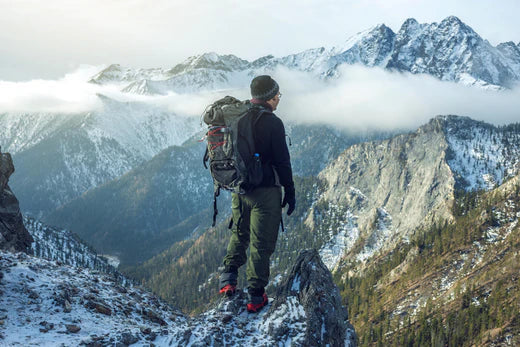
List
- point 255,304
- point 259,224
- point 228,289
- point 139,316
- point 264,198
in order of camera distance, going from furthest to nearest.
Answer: point 139,316
point 228,289
point 255,304
point 259,224
point 264,198

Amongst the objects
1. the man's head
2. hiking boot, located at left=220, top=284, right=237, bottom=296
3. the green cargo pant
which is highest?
the man's head

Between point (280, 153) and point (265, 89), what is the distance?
2.05m

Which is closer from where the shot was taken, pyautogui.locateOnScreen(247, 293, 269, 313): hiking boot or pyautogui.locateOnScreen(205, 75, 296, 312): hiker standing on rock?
pyautogui.locateOnScreen(205, 75, 296, 312): hiker standing on rock

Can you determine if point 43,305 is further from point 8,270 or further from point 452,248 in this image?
point 452,248

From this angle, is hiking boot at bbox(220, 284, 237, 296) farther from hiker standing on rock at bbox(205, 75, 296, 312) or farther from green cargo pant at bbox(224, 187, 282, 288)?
green cargo pant at bbox(224, 187, 282, 288)

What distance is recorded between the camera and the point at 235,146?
33.0 feet

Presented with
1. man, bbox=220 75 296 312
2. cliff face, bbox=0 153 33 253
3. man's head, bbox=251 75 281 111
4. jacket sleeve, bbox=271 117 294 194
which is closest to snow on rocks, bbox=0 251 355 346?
man, bbox=220 75 296 312

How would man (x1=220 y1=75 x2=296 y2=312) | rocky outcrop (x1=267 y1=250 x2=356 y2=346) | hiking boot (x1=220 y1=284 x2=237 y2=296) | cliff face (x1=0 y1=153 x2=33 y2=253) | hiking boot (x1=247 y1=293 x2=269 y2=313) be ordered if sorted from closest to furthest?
1. man (x1=220 y1=75 x2=296 y2=312)
2. rocky outcrop (x1=267 y1=250 x2=356 y2=346)
3. hiking boot (x1=247 y1=293 x2=269 y2=313)
4. hiking boot (x1=220 y1=284 x2=237 y2=296)
5. cliff face (x1=0 y1=153 x2=33 y2=253)

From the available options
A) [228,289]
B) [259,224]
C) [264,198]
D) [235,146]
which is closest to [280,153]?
[235,146]

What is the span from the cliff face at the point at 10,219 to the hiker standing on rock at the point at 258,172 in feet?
77.8

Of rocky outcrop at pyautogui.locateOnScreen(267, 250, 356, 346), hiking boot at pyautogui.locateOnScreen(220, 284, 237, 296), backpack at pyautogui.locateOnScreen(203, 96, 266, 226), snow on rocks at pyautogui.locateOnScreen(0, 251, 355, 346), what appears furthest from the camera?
hiking boot at pyautogui.locateOnScreen(220, 284, 237, 296)

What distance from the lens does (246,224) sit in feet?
38.2

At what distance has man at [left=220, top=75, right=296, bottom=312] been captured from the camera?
10.2m

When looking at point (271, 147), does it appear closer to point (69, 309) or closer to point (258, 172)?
point (258, 172)
